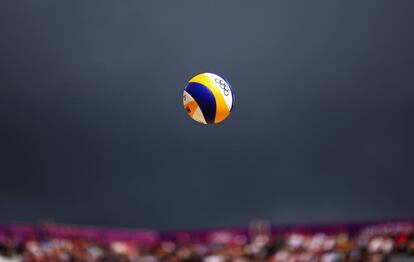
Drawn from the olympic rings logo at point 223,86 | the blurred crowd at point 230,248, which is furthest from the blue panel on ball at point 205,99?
the blurred crowd at point 230,248

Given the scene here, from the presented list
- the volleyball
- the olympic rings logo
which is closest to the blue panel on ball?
the volleyball

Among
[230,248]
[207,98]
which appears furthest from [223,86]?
[230,248]

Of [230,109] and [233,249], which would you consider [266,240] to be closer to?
[233,249]

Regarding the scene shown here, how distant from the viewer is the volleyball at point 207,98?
12.0 meters

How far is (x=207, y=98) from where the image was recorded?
11945 millimetres

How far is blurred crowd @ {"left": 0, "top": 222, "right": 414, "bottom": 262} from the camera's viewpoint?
2238 cm

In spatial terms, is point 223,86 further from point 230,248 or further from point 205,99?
point 230,248

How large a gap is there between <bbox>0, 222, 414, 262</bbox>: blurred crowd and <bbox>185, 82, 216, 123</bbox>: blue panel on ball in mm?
11024

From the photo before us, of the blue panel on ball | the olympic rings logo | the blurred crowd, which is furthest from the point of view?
the blurred crowd

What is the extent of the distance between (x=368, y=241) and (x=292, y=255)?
138 inches

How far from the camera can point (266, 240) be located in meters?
28.0

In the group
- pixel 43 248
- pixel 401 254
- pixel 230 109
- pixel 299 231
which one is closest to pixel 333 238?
pixel 299 231

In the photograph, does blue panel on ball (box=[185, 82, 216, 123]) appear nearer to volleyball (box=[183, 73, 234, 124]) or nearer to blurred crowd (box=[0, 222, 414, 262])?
volleyball (box=[183, 73, 234, 124])

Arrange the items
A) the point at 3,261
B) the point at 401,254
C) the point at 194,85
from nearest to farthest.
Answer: the point at 194,85 < the point at 401,254 < the point at 3,261
